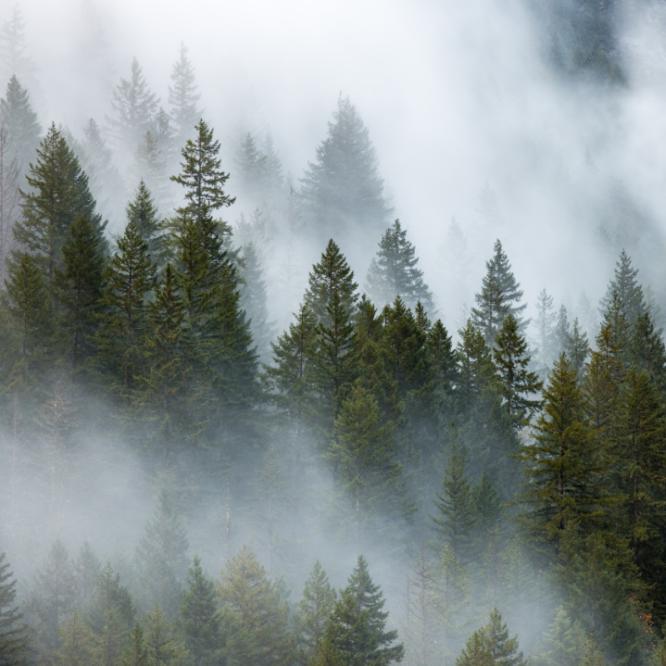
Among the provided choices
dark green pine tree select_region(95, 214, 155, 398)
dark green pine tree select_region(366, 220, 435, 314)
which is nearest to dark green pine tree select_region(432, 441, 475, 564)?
dark green pine tree select_region(95, 214, 155, 398)

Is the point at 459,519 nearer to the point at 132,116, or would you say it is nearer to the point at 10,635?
the point at 10,635

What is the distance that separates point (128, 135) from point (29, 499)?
244 feet

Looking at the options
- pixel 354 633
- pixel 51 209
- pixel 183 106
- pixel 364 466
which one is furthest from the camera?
pixel 183 106

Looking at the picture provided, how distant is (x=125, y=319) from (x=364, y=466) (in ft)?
52.2

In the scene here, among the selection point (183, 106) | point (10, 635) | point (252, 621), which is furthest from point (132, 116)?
point (252, 621)

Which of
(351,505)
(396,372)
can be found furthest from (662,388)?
(351,505)

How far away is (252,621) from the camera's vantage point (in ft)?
88.5

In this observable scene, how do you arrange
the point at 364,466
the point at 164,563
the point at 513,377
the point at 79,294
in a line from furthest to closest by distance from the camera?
the point at 513,377 → the point at 79,294 → the point at 364,466 → the point at 164,563

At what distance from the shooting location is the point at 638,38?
16462 cm

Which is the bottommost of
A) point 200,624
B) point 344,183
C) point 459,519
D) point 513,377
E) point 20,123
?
point 200,624

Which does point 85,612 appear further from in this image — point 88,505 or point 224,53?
point 224,53

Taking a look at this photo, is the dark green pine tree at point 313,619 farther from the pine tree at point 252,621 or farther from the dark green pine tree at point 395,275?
the dark green pine tree at point 395,275

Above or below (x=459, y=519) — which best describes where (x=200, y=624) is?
below

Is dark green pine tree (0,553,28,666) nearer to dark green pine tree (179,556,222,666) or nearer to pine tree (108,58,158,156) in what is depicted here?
dark green pine tree (179,556,222,666)
